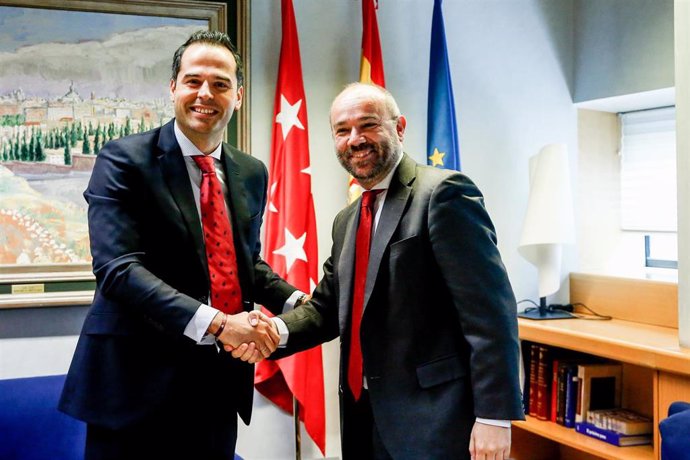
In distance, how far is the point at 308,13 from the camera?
10.8 feet

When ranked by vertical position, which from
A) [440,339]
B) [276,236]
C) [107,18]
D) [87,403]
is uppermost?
[107,18]

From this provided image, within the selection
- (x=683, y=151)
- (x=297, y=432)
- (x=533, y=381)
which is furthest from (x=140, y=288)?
(x=533, y=381)

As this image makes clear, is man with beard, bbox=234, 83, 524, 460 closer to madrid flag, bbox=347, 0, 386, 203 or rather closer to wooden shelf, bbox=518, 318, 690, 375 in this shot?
wooden shelf, bbox=518, 318, 690, 375

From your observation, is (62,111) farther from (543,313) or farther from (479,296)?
(543,313)

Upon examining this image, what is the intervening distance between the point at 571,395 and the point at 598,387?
0.14m

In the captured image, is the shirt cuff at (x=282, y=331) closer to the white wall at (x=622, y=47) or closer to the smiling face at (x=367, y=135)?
the smiling face at (x=367, y=135)

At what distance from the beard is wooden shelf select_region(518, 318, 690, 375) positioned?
144 centimetres

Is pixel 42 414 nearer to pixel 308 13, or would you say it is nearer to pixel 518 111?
pixel 308 13

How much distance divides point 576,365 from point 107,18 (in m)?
2.67

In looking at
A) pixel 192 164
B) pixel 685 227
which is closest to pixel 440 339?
pixel 192 164

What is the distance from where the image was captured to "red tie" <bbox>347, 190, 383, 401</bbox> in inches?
73.7

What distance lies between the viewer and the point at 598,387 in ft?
10.6

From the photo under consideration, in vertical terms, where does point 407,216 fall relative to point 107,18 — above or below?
below

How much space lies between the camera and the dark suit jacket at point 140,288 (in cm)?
169
